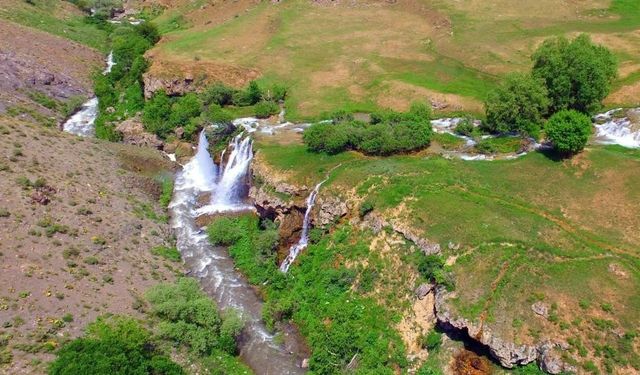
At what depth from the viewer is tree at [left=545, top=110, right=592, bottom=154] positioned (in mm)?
49969

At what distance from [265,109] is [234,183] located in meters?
13.4

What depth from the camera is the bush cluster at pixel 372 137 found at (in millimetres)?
54969

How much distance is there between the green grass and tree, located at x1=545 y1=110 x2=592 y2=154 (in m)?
87.9

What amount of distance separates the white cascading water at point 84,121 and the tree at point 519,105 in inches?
2177

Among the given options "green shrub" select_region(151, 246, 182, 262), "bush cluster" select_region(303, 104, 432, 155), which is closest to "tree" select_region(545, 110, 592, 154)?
"bush cluster" select_region(303, 104, 432, 155)

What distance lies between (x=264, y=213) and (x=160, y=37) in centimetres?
5815

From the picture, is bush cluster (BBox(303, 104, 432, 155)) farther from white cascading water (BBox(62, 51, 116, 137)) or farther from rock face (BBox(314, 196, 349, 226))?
white cascading water (BBox(62, 51, 116, 137))

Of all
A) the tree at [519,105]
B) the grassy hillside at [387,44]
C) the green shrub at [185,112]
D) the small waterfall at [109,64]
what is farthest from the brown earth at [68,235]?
the tree at [519,105]

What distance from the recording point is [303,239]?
A: 50.5 m

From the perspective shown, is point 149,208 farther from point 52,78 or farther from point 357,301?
point 52,78

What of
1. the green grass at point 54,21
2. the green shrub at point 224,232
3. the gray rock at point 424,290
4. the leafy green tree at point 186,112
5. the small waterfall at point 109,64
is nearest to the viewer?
the gray rock at point 424,290

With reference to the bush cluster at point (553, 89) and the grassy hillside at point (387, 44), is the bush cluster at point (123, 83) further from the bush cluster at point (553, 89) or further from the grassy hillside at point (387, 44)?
the bush cluster at point (553, 89)

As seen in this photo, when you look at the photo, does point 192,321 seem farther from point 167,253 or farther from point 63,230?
point 63,230

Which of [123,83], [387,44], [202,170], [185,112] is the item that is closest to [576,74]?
[387,44]
